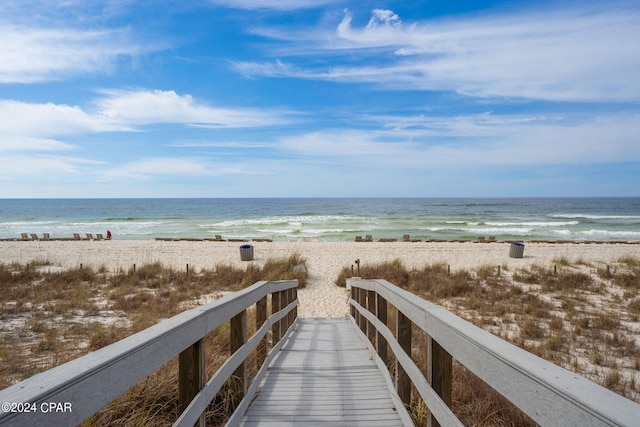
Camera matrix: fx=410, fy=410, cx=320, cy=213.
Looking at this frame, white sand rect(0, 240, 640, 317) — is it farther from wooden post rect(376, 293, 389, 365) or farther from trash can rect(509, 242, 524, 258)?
wooden post rect(376, 293, 389, 365)

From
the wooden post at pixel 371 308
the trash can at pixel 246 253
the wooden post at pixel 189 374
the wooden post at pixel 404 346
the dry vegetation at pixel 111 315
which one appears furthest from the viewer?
the trash can at pixel 246 253

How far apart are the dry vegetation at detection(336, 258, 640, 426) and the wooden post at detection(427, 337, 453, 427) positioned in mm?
1152

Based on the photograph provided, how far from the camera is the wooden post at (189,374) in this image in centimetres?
212

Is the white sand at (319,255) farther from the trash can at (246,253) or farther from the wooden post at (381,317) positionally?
the wooden post at (381,317)

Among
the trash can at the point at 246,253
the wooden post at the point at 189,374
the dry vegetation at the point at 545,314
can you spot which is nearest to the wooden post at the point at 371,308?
the dry vegetation at the point at 545,314

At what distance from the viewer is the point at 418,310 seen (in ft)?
8.41

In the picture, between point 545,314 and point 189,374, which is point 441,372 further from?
point 545,314

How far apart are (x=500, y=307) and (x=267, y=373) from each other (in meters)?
8.16

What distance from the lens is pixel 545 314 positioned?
9.92 metres

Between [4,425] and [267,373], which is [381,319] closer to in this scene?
[267,373]

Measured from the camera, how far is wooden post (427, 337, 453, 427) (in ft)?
7.02

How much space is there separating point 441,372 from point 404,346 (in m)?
0.92

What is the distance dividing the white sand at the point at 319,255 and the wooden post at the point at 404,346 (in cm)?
1168

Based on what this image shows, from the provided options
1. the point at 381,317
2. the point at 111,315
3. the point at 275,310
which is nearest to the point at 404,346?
the point at 381,317
